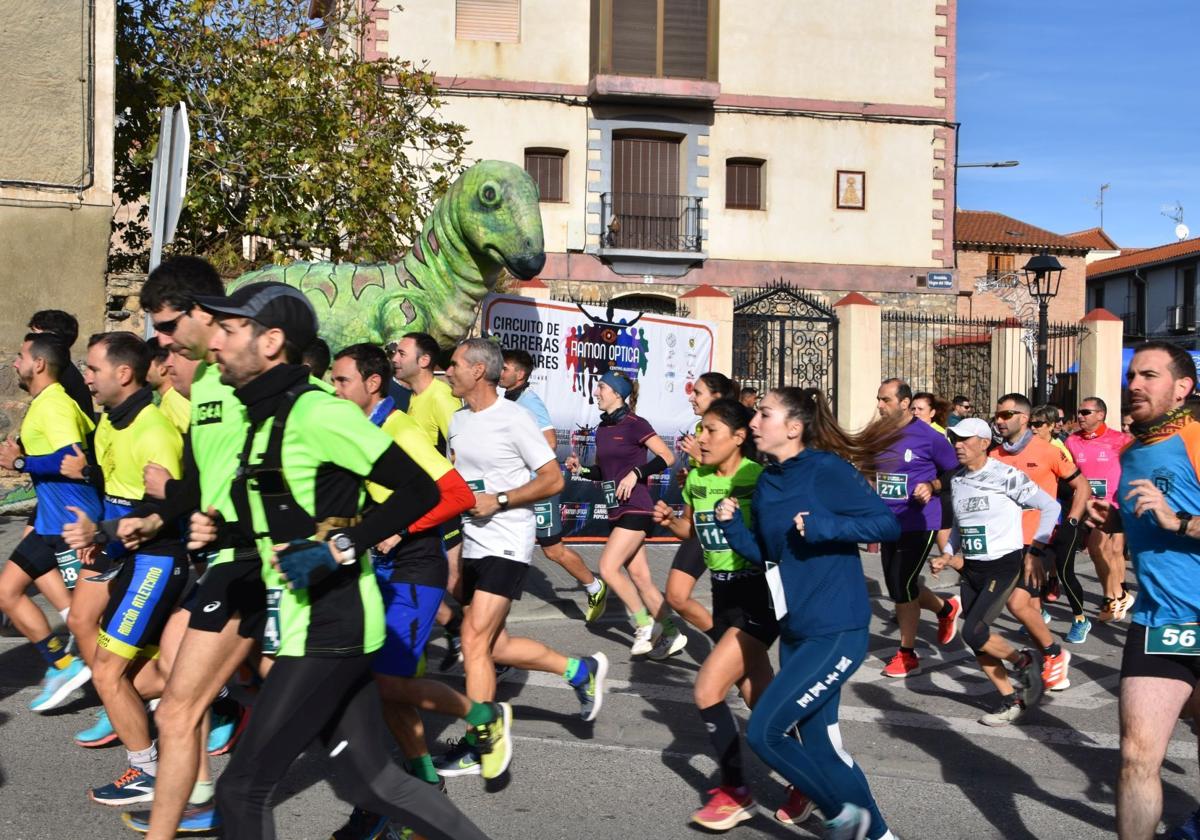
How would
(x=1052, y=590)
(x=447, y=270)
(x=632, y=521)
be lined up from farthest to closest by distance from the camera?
(x=1052, y=590), (x=447, y=270), (x=632, y=521)

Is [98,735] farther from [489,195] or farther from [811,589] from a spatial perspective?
[489,195]

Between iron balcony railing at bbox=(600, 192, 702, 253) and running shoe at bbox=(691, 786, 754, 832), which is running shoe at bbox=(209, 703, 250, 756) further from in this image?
iron balcony railing at bbox=(600, 192, 702, 253)

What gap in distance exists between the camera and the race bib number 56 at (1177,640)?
170 inches

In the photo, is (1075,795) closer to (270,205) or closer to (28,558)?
(28,558)

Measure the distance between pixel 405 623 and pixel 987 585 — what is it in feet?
12.0

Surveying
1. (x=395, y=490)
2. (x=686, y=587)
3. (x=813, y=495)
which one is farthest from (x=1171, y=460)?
(x=686, y=587)

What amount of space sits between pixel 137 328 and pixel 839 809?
11998 mm

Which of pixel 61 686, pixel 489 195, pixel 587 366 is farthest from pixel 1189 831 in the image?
pixel 587 366

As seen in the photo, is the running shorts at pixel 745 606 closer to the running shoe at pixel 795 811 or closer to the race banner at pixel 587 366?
the running shoe at pixel 795 811

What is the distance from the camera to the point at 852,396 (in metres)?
18.1

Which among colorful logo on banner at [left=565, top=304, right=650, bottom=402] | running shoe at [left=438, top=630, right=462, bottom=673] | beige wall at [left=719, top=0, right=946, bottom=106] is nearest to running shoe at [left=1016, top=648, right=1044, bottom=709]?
running shoe at [left=438, top=630, right=462, bottom=673]

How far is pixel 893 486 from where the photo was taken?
341 inches

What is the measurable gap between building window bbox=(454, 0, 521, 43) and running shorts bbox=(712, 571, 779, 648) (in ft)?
78.3

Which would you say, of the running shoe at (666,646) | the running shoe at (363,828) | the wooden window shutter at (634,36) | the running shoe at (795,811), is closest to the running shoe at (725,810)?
the running shoe at (795,811)
